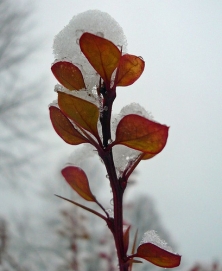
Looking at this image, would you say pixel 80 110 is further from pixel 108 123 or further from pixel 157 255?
pixel 157 255

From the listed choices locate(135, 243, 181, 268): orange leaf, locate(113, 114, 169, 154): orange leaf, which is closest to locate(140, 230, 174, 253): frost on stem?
locate(135, 243, 181, 268): orange leaf

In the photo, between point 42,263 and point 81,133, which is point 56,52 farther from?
point 42,263

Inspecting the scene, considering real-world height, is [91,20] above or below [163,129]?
above

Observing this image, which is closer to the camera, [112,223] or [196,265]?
[112,223]

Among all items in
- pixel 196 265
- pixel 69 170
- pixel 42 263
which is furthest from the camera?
pixel 42 263

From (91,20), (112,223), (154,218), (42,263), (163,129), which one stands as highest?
(91,20)

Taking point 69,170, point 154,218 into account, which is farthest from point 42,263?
point 69,170

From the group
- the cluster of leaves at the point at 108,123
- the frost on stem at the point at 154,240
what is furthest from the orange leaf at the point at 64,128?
the frost on stem at the point at 154,240
